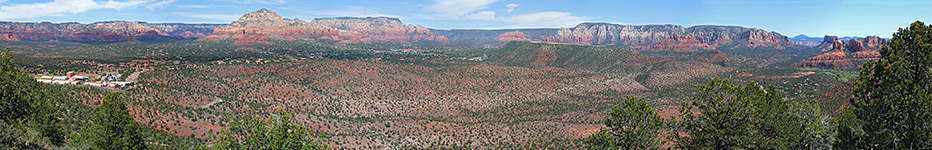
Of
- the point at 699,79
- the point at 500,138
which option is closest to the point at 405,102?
the point at 500,138

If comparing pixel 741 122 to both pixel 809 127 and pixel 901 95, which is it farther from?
pixel 809 127

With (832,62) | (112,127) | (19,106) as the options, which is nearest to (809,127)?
(112,127)

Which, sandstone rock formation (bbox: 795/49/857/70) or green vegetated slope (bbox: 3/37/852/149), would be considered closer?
green vegetated slope (bbox: 3/37/852/149)

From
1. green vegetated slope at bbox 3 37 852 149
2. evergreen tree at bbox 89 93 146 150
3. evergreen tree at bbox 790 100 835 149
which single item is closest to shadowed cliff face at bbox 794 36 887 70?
green vegetated slope at bbox 3 37 852 149

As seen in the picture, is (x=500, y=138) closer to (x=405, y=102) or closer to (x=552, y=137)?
(x=552, y=137)

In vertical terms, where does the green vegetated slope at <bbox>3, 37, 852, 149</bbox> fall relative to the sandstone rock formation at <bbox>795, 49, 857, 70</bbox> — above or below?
below

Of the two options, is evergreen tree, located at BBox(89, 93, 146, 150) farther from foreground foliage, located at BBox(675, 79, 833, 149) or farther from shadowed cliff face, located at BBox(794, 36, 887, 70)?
shadowed cliff face, located at BBox(794, 36, 887, 70)

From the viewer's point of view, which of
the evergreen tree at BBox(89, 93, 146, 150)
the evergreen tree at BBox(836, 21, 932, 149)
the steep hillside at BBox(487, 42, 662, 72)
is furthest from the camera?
the steep hillside at BBox(487, 42, 662, 72)
